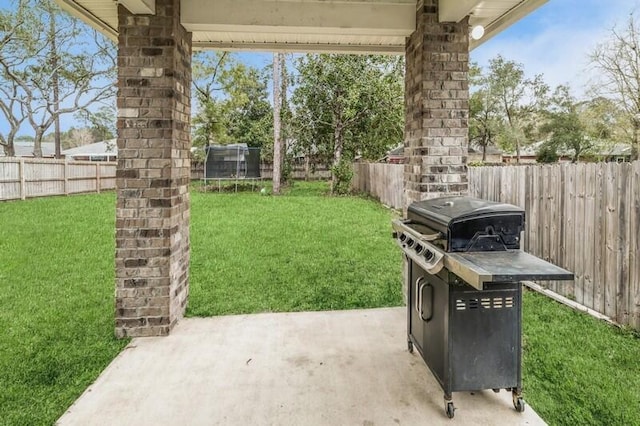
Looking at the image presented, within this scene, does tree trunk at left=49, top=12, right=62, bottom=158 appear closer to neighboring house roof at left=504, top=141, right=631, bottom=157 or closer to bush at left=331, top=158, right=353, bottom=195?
bush at left=331, top=158, right=353, bottom=195

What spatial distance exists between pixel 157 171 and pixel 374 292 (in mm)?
2665

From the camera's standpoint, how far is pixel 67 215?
991cm

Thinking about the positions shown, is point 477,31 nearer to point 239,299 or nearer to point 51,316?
point 239,299

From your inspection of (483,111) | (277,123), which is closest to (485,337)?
(277,123)

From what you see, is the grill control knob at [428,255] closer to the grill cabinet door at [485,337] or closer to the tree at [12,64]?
the grill cabinet door at [485,337]

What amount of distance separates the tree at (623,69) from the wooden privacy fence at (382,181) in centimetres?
1145

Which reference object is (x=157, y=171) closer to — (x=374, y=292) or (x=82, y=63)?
(x=374, y=292)

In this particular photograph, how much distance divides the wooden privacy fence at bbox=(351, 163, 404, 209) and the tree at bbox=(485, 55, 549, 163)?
779 inches

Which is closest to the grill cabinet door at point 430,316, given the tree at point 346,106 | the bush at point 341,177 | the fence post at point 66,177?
the bush at point 341,177

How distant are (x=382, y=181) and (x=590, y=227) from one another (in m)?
9.34

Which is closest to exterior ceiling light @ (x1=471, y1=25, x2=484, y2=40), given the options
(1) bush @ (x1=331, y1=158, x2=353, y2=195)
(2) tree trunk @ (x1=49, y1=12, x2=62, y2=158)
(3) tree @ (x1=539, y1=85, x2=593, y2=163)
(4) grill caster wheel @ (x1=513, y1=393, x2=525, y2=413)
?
(4) grill caster wheel @ (x1=513, y1=393, x2=525, y2=413)

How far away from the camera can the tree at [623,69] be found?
55.2 feet

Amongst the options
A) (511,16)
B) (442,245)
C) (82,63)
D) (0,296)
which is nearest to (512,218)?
(442,245)

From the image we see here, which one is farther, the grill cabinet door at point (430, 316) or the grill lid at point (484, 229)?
the grill cabinet door at point (430, 316)
